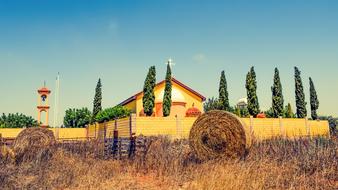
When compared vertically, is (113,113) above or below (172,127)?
above

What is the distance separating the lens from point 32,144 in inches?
657

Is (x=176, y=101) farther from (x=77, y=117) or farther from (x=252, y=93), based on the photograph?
(x=77, y=117)

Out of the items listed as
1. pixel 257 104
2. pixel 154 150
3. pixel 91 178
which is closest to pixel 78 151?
pixel 154 150

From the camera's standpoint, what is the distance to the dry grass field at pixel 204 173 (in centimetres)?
734

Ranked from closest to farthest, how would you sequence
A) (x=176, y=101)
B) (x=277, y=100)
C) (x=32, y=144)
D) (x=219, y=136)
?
(x=219, y=136) → (x=32, y=144) → (x=176, y=101) → (x=277, y=100)

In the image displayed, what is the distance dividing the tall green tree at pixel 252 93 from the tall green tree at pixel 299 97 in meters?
7.27

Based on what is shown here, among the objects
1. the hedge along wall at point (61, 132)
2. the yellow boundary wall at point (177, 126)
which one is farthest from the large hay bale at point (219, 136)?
the hedge along wall at point (61, 132)

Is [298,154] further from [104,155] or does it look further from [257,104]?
[257,104]

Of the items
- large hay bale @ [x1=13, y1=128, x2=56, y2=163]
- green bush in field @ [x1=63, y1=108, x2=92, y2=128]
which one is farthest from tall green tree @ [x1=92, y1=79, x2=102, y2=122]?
large hay bale @ [x1=13, y1=128, x2=56, y2=163]

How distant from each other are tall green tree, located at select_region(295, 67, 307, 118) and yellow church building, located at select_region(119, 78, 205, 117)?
40.2ft

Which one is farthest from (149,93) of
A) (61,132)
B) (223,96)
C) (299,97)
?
(299,97)

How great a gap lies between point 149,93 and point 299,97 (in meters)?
20.0

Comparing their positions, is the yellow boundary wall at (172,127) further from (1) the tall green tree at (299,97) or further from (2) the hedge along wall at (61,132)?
(1) the tall green tree at (299,97)

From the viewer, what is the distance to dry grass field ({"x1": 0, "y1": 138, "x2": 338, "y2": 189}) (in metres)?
7.34
